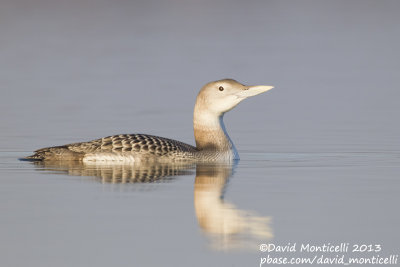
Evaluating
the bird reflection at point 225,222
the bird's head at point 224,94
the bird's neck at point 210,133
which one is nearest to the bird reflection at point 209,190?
the bird reflection at point 225,222

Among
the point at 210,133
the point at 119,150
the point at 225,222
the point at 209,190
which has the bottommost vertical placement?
the point at 225,222

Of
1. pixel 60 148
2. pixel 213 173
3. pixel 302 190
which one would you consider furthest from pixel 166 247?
pixel 60 148

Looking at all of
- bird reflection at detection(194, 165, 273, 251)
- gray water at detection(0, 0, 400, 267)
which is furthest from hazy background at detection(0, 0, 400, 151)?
bird reflection at detection(194, 165, 273, 251)

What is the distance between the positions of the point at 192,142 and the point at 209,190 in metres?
3.65

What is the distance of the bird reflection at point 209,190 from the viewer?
305 inches

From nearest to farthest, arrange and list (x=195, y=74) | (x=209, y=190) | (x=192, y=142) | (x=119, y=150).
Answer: (x=209, y=190) < (x=119, y=150) < (x=192, y=142) < (x=195, y=74)

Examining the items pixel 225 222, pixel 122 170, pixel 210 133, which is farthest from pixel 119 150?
pixel 225 222

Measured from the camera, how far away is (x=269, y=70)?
20.8 m

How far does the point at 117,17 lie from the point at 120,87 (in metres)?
17.8

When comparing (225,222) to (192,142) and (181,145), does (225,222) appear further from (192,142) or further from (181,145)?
(192,142)

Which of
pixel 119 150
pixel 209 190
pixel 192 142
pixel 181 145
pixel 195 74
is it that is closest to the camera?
pixel 209 190

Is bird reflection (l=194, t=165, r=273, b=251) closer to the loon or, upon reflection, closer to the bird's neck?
the loon

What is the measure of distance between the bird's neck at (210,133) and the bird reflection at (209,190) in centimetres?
40

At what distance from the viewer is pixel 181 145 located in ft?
37.4
